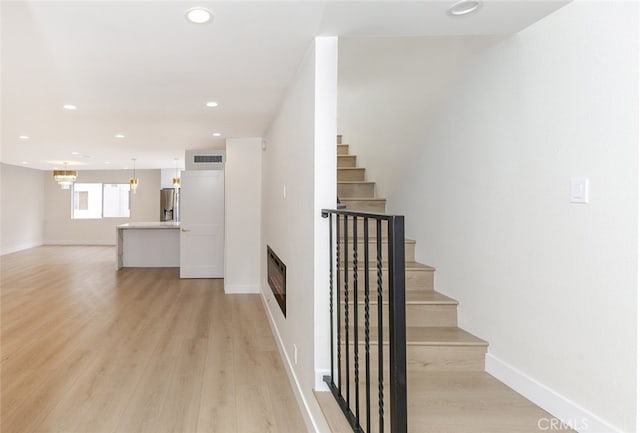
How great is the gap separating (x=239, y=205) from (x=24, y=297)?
10.3 feet

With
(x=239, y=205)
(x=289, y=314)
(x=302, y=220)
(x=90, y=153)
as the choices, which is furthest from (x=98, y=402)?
(x=90, y=153)

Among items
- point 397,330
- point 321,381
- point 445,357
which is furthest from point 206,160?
point 397,330

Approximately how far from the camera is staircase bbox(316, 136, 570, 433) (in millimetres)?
1767

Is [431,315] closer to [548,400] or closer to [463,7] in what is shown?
[548,400]

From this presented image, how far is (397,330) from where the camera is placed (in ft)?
3.90

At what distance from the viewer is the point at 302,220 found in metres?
2.43

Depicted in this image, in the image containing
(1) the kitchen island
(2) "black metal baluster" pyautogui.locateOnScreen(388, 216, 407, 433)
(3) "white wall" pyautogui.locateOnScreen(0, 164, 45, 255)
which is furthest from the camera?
(3) "white wall" pyautogui.locateOnScreen(0, 164, 45, 255)

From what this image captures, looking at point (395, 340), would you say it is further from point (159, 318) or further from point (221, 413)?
point (159, 318)

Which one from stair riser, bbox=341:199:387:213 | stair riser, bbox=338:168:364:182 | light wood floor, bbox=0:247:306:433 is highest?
stair riser, bbox=338:168:364:182

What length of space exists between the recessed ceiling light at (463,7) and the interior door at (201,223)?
17.1 ft

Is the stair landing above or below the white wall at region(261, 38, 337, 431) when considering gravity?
below

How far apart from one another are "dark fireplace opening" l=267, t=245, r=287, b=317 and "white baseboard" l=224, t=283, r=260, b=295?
1225mm

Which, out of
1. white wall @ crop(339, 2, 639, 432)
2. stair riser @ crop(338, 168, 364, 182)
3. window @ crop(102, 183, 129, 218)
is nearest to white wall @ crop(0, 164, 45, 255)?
window @ crop(102, 183, 129, 218)

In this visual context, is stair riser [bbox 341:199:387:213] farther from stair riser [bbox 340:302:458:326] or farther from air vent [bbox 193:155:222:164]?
air vent [bbox 193:155:222:164]
